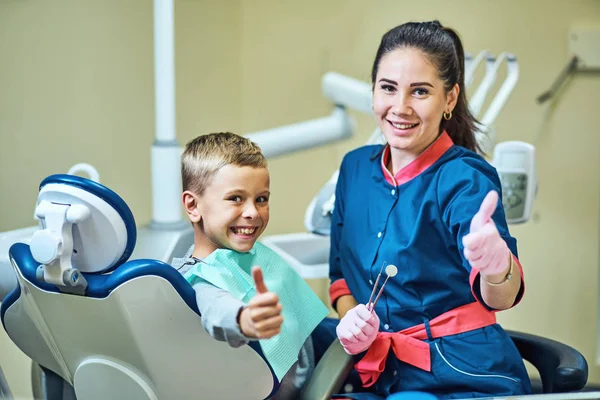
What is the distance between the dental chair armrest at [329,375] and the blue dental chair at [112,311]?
0.32 feet

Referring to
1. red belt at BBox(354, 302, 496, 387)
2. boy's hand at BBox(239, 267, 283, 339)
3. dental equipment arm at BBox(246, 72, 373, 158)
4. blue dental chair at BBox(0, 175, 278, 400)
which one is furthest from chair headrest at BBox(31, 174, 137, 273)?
dental equipment arm at BBox(246, 72, 373, 158)

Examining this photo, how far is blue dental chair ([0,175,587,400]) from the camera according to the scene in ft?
3.00

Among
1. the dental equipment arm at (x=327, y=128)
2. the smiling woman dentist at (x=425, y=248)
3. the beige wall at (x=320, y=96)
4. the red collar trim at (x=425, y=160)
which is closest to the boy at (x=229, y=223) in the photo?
the smiling woman dentist at (x=425, y=248)

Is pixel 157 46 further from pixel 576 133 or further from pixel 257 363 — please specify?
pixel 576 133

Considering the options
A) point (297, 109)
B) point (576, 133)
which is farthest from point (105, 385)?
point (576, 133)

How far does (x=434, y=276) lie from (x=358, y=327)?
158mm

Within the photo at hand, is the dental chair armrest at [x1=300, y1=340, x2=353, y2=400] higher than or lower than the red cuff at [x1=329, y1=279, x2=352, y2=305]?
lower

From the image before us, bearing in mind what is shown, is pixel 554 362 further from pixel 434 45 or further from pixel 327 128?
pixel 327 128

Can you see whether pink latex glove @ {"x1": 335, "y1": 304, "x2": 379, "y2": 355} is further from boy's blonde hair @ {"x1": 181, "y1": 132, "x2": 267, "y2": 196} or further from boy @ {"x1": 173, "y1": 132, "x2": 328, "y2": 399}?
boy's blonde hair @ {"x1": 181, "y1": 132, "x2": 267, "y2": 196}

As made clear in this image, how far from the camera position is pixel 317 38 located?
239 cm

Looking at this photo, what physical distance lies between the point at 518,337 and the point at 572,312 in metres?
1.11

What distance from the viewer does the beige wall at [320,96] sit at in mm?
1818

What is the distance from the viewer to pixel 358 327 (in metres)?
1.05

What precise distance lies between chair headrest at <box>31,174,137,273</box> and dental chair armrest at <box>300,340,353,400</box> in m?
0.34
